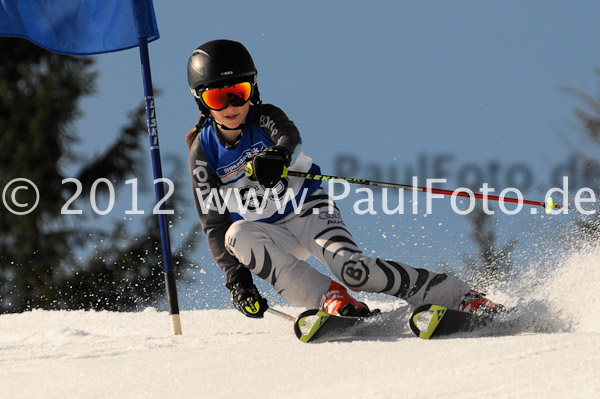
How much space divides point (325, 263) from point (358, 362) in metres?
1.03

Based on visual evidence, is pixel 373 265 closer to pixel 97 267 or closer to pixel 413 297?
pixel 413 297

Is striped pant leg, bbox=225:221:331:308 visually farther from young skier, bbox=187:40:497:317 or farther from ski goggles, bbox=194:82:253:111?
ski goggles, bbox=194:82:253:111

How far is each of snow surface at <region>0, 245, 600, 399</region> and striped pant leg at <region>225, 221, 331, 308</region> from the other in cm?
24

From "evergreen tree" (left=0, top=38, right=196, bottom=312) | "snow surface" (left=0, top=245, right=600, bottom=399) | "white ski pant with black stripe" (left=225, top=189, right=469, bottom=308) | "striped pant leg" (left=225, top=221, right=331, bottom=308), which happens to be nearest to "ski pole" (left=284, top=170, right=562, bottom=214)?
"white ski pant with black stripe" (left=225, top=189, right=469, bottom=308)

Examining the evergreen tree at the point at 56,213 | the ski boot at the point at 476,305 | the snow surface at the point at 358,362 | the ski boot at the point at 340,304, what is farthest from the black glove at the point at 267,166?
the evergreen tree at the point at 56,213

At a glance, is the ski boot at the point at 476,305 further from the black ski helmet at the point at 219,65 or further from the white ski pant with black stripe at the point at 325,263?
the black ski helmet at the point at 219,65

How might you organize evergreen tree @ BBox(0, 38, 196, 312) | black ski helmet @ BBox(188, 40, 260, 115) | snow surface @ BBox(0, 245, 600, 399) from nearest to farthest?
1. snow surface @ BBox(0, 245, 600, 399)
2. black ski helmet @ BBox(188, 40, 260, 115)
3. evergreen tree @ BBox(0, 38, 196, 312)

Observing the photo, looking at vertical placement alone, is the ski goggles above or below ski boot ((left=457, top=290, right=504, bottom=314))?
above

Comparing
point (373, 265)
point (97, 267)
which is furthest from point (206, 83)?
point (97, 267)

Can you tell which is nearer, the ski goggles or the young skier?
the young skier

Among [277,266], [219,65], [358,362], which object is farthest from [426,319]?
[219,65]

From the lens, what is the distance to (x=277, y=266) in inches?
140

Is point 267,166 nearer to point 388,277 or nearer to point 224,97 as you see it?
point 224,97

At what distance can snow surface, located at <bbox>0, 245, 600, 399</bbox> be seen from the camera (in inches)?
88.7
